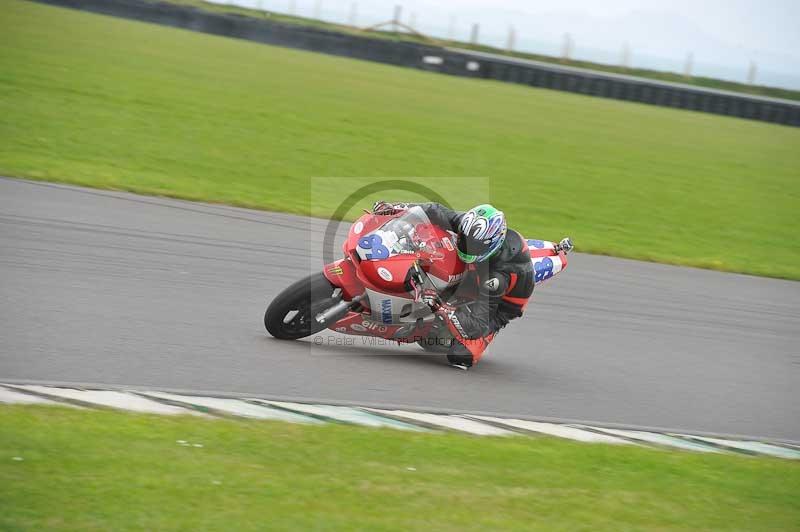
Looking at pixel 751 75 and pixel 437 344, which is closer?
pixel 437 344

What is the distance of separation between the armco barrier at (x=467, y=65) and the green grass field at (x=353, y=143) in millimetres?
2663

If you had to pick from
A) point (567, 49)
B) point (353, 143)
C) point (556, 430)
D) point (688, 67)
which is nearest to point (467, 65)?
point (567, 49)

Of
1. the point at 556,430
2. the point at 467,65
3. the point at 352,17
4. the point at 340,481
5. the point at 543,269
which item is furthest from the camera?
the point at 352,17

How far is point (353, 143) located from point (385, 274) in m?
10.5

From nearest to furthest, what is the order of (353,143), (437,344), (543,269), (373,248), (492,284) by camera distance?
1. (373,248)
2. (492,284)
3. (437,344)
4. (543,269)
5. (353,143)

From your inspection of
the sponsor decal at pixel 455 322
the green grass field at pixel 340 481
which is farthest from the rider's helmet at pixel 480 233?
the green grass field at pixel 340 481

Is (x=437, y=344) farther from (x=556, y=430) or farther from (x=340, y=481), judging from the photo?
(x=340, y=481)

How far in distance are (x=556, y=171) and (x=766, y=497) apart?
41.6ft

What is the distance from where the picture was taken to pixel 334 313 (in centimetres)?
696

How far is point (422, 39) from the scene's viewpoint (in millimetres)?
37875

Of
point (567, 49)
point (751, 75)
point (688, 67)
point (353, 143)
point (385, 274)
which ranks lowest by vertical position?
point (385, 274)

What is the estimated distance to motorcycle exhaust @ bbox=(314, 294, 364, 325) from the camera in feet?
22.8

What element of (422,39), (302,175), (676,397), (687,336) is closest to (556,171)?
(302,175)

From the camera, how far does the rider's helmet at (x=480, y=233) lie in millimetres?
6867
